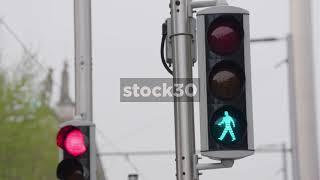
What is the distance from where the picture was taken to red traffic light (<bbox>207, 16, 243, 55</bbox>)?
6418mm

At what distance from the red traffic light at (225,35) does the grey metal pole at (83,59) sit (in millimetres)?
2344

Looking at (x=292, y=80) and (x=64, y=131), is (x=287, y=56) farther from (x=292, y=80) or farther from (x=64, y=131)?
(x=64, y=131)

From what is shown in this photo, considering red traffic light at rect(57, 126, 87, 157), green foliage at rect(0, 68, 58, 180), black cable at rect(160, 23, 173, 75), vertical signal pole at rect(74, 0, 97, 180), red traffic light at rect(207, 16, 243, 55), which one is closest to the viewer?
red traffic light at rect(207, 16, 243, 55)

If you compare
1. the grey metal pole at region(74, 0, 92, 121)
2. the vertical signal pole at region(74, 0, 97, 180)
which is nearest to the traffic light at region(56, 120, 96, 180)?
the vertical signal pole at region(74, 0, 97, 180)

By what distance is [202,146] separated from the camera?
6258 millimetres

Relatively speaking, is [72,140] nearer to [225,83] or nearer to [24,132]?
[225,83]

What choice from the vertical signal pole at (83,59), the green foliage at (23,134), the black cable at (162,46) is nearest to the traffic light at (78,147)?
the vertical signal pole at (83,59)

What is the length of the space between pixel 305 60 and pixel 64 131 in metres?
13.3

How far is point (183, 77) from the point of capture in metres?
6.78

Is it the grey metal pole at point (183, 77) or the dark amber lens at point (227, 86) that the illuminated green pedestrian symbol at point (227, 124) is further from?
the grey metal pole at point (183, 77)

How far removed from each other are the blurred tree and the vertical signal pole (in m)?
22.0

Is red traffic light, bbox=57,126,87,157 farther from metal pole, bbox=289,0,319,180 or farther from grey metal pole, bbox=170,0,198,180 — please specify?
metal pole, bbox=289,0,319,180

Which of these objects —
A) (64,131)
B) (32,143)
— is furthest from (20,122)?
(64,131)

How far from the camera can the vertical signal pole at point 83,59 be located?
8.62 m
